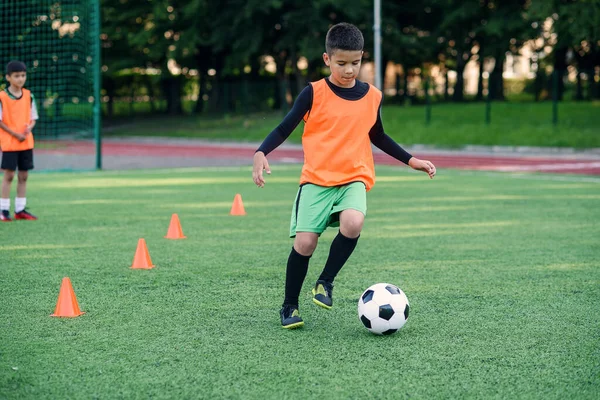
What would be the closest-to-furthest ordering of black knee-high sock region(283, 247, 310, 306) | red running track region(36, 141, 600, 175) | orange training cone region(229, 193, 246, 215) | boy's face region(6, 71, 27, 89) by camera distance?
black knee-high sock region(283, 247, 310, 306)
boy's face region(6, 71, 27, 89)
orange training cone region(229, 193, 246, 215)
red running track region(36, 141, 600, 175)

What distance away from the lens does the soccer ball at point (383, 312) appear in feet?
15.8

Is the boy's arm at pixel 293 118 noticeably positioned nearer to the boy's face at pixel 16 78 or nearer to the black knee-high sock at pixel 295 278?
the black knee-high sock at pixel 295 278

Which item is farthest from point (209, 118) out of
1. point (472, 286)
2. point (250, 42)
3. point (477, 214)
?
point (472, 286)

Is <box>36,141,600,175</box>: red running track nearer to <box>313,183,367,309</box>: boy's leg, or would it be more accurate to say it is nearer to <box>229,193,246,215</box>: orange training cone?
<box>229,193,246,215</box>: orange training cone

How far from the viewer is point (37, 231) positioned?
9.21 metres

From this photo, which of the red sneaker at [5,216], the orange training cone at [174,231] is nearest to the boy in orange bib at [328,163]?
the orange training cone at [174,231]

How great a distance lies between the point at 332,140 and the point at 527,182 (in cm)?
1074

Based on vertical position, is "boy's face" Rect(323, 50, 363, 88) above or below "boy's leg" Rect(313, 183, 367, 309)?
above

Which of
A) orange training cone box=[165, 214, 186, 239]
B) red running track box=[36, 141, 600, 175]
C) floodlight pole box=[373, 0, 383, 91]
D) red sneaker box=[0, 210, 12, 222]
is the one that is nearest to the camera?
orange training cone box=[165, 214, 186, 239]

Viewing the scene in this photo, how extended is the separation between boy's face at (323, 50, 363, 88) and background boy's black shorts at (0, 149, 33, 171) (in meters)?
6.28

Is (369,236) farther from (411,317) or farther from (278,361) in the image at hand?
(278,361)

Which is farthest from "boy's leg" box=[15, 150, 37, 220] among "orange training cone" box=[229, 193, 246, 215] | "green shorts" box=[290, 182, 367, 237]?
"green shorts" box=[290, 182, 367, 237]

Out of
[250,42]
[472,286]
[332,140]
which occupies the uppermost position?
[250,42]

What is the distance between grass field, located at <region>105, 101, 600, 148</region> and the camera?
26.4 metres
